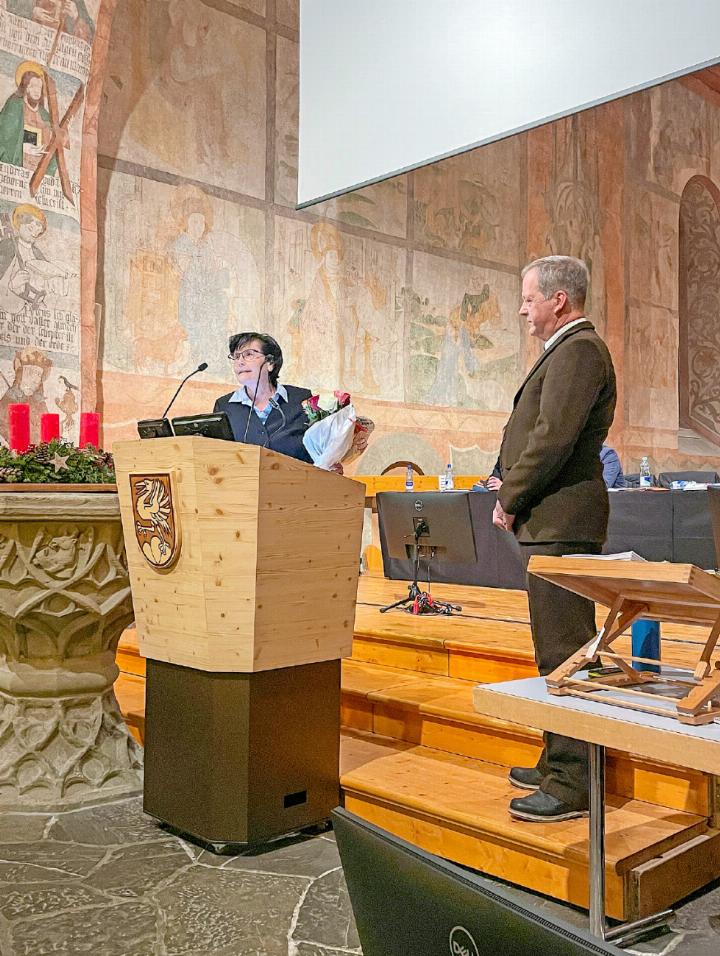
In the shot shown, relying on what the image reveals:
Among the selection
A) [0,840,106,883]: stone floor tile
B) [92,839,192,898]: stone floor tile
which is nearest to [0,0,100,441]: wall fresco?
[0,840,106,883]: stone floor tile

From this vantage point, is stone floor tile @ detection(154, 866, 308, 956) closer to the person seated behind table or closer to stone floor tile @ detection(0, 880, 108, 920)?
stone floor tile @ detection(0, 880, 108, 920)

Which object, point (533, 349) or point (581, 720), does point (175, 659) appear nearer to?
point (581, 720)

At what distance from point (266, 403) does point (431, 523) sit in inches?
75.2

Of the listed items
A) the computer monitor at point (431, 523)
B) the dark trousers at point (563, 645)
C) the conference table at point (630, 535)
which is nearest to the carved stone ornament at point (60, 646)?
the dark trousers at point (563, 645)

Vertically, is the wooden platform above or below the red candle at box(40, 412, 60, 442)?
below

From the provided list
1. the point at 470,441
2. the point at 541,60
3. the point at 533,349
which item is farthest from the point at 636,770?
the point at 533,349

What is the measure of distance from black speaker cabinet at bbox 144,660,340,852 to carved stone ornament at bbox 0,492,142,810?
1.28ft

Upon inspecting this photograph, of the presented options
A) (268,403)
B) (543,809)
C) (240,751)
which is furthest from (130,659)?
(543,809)

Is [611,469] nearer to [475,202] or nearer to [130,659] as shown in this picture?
[130,659]

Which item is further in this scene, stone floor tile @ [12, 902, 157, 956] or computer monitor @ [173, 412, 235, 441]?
computer monitor @ [173, 412, 235, 441]

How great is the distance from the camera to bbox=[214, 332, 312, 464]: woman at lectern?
378cm

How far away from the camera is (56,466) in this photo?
348 centimetres

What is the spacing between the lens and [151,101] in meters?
8.52

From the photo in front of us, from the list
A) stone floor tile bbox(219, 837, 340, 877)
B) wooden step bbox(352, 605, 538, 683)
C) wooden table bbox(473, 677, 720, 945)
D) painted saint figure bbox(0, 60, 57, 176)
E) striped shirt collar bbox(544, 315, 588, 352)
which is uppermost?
painted saint figure bbox(0, 60, 57, 176)
